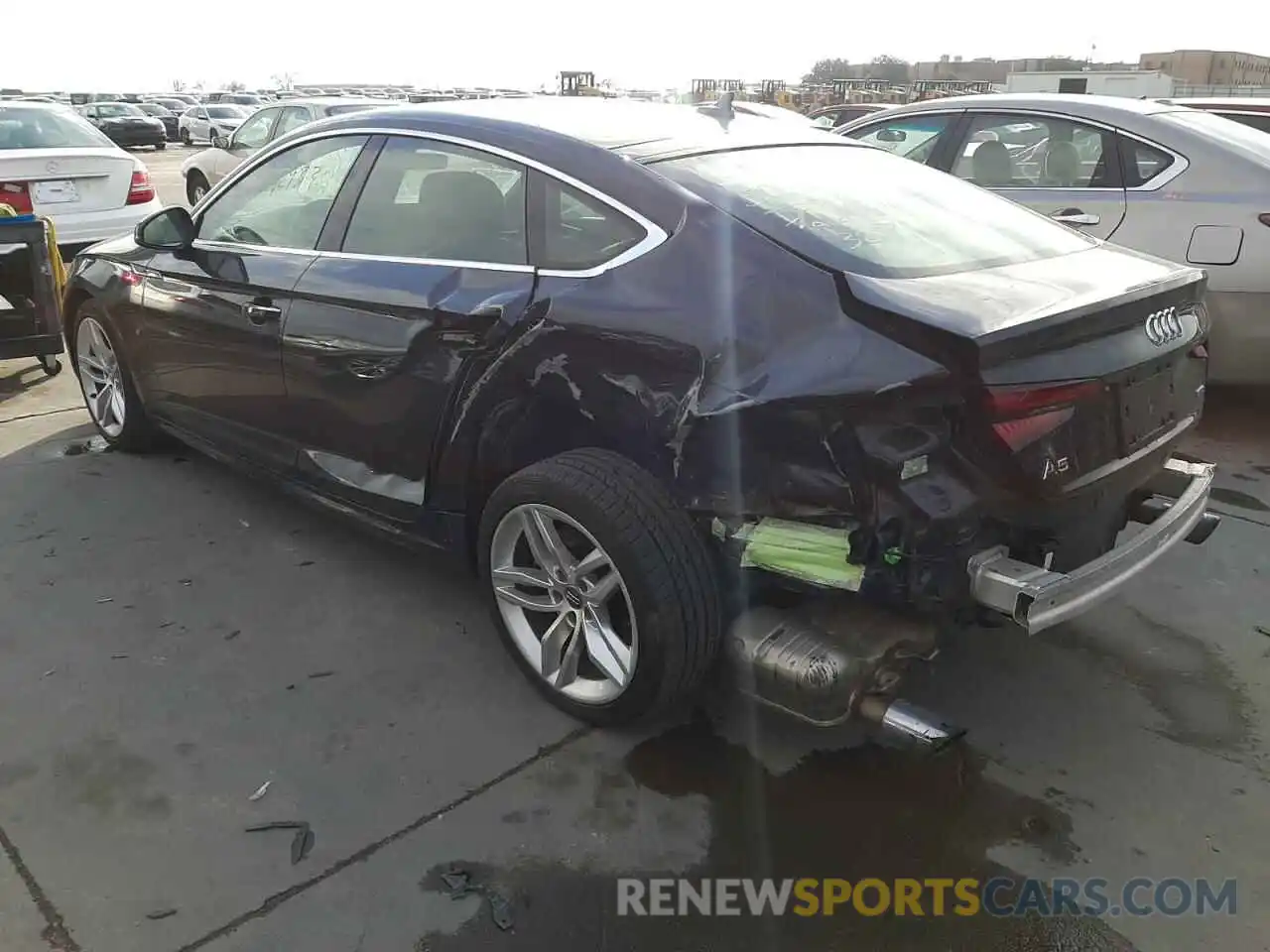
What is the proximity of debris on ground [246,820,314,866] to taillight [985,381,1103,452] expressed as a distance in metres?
1.89

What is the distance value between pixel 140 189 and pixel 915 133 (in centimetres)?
605

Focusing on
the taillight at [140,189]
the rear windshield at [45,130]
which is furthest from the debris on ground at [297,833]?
the rear windshield at [45,130]

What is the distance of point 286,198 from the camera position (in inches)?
153

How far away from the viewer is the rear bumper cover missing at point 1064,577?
7.60ft

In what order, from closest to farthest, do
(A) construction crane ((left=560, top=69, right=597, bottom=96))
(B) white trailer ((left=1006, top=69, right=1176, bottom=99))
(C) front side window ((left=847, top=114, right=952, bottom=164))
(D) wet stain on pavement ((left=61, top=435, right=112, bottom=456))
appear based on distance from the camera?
(D) wet stain on pavement ((left=61, top=435, right=112, bottom=456)) → (C) front side window ((left=847, top=114, right=952, bottom=164)) → (A) construction crane ((left=560, top=69, right=597, bottom=96)) → (B) white trailer ((left=1006, top=69, right=1176, bottom=99))

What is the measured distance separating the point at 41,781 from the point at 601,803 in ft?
4.82

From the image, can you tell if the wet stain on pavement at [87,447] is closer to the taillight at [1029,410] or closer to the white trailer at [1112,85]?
the taillight at [1029,410]

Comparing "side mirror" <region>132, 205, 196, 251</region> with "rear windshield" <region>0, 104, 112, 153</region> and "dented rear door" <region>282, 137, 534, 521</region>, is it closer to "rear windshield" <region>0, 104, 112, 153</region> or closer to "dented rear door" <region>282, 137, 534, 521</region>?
"dented rear door" <region>282, 137, 534, 521</region>

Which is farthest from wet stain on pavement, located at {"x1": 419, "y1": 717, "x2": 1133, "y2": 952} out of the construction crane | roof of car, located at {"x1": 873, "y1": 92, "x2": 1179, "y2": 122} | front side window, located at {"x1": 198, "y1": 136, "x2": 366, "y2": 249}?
the construction crane

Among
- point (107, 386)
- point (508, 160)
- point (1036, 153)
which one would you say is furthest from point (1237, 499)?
point (107, 386)

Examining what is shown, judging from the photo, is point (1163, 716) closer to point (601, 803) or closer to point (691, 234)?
point (601, 803)

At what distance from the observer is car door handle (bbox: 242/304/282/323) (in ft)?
11.9

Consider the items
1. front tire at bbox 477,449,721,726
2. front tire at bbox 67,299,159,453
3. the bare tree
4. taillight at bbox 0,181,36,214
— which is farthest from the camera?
the bare tree

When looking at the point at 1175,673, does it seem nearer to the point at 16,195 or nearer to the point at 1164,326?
the point at 1164,326
